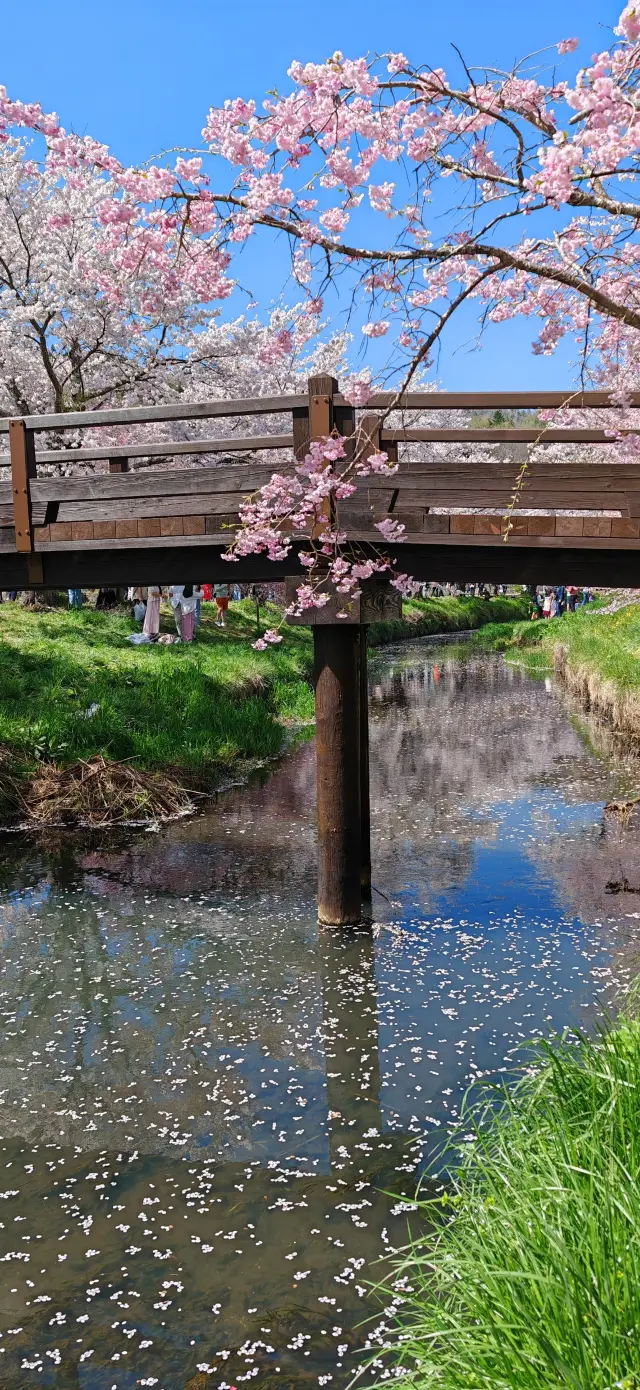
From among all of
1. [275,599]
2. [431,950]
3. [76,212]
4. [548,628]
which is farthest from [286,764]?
[275,599]

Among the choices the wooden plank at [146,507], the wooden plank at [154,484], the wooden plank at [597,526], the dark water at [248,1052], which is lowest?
the dark water at [248,1052]

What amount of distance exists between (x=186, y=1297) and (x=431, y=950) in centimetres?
427

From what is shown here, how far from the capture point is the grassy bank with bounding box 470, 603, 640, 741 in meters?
18.2

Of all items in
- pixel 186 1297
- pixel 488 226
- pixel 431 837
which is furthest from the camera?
pixel 431 837

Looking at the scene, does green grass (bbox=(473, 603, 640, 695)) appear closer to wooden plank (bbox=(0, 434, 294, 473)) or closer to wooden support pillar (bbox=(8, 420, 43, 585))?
wooden plank (bbox=(0, 434, 294, 473))

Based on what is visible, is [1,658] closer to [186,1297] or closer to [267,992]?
[267,992]

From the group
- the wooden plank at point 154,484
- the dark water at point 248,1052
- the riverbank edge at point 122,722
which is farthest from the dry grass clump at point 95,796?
the wooden plank at point 154,484

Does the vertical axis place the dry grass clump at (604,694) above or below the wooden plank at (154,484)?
below

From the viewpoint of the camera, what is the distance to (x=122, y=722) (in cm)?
1512

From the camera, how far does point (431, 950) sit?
27.9 feet

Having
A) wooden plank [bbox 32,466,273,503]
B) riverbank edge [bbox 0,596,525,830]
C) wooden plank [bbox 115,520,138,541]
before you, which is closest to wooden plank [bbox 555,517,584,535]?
wooden plank [bbox 32,466,273,503]

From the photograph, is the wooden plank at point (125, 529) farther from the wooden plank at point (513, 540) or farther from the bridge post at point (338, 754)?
the wooden plank at point (513, 540)

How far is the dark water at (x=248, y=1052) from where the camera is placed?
4.46 m

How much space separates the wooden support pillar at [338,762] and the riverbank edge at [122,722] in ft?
16.1
